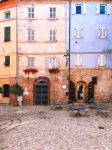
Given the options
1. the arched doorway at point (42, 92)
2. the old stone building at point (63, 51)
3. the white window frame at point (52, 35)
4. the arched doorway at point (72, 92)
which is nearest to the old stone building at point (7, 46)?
the old stone building at point (63, 51)

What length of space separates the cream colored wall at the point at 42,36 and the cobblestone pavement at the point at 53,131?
9.55 m

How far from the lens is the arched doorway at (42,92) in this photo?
5322 centimetres

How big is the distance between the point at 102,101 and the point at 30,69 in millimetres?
9131

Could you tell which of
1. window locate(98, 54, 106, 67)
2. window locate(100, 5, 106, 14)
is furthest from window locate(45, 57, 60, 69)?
window locate(100, 5, 106, 14)

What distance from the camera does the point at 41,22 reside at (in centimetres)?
5353

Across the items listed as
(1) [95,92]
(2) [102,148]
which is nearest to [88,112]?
(1) [95,92]

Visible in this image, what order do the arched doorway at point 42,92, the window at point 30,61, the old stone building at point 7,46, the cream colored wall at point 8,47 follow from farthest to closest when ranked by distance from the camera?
1. the old stone building at point 7,46
2. the cream colored wall at point 8,47
3. the window at point 30,61
4. the arched doorway at point 42,92

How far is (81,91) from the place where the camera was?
53.2 metres

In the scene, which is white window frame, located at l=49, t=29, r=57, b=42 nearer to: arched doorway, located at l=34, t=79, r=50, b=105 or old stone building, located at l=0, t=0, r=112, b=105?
old stone building, located at l=0, t=0, r=112, b=105

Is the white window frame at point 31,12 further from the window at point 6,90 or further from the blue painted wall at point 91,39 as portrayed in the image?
the window at point 6,90

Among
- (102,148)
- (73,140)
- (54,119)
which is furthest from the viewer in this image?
(54,119)

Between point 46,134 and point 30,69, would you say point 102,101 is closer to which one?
point 30,69

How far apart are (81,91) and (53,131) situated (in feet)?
66.5

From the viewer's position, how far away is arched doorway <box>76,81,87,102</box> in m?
53.0
